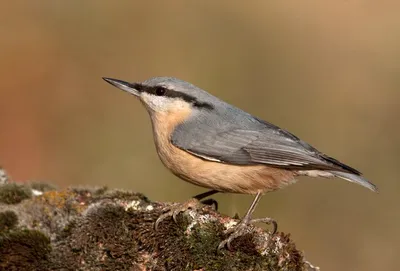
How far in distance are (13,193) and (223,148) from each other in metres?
1.71

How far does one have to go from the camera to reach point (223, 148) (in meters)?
4.87

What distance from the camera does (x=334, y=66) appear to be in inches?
405

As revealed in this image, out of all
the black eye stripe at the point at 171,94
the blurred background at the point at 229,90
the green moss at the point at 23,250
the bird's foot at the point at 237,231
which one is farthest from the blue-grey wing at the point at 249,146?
the blurred background at the point at 229,90

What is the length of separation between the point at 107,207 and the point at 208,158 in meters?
0.86

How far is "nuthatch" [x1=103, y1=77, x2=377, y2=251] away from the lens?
4.75 m

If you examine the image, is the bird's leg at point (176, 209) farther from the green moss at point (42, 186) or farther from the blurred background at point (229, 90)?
the blurred background at point (229, 90)

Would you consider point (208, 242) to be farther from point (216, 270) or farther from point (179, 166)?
point (179, 166)

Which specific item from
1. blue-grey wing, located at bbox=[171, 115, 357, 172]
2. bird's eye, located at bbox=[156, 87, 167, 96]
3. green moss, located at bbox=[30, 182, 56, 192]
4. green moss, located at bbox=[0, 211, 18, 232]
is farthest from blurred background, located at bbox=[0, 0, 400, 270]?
green moss, located at bbox=[0, 211, 18, 232]

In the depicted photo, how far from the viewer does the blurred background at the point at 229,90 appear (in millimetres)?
7680

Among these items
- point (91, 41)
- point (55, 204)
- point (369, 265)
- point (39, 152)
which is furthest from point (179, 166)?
point (91, 41)

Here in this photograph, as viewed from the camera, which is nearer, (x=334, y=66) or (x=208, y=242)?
(x=208, y=242)

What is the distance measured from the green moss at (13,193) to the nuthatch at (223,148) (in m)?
1.15

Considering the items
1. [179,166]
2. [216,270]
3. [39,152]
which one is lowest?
[39,152]

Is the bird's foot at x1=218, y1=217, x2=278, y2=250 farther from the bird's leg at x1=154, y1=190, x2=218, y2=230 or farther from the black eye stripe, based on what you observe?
the black eye stripe
